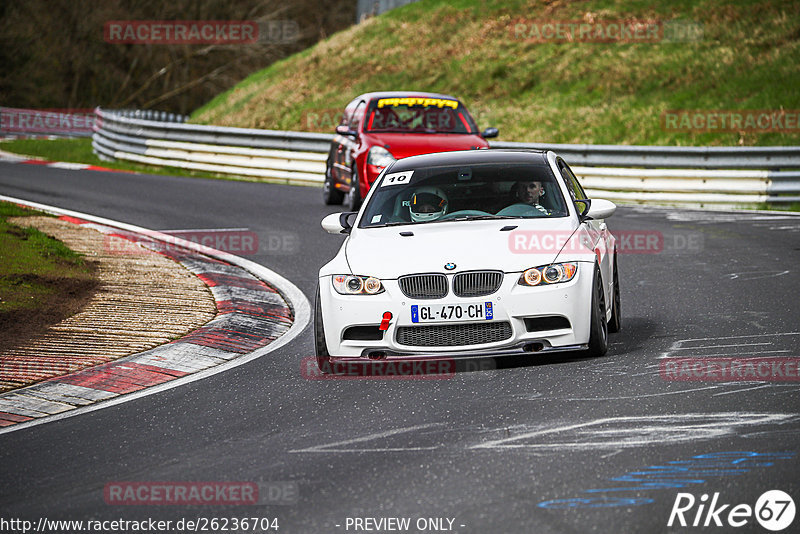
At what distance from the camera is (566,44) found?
37156 mm

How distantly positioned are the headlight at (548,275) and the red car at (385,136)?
8.94m

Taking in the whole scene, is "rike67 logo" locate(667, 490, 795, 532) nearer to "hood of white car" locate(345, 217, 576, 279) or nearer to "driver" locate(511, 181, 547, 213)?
"hood of white car" locate(345, 217, 576, 279)

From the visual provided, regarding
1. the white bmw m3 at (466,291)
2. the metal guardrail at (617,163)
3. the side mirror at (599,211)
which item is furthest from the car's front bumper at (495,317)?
the metal guardrail at (617,163)

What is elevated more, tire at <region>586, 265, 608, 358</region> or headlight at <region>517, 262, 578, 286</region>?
headlight at <region>517, 262, 578, 286</region>

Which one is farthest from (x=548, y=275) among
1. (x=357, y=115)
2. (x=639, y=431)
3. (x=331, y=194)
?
(x=331, y=194)

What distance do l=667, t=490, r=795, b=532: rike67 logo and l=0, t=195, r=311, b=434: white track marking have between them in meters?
3.92

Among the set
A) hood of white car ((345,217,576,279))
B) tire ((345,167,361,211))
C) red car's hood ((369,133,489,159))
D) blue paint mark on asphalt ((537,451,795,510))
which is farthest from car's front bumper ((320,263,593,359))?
tire ((345,167,361,211))

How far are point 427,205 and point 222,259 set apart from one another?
16.7 feet

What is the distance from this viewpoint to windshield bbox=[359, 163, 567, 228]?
364 inches

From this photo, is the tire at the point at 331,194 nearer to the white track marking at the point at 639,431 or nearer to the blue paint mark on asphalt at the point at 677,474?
the white track marking at the point at 639,431

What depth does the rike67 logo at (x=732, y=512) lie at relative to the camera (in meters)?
4.93

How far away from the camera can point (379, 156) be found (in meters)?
17.1

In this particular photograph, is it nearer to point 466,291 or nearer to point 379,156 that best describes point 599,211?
point 466,291

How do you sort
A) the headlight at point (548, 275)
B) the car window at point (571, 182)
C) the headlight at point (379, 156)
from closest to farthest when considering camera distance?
the headlight at point (548, 275), the car window at point (571, 182), the headlight at point (379, 156)
